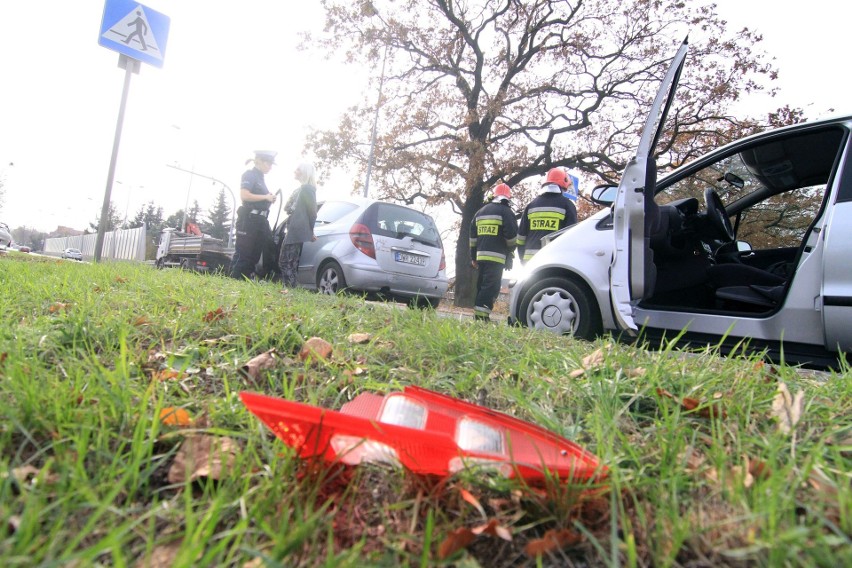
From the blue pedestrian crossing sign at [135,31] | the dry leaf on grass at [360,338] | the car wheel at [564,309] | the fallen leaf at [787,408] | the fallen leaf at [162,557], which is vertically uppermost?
the blue pedestrian crossing sign at [135,31]

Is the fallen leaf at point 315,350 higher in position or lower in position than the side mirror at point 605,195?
lower

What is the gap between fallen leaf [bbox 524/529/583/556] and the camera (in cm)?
87

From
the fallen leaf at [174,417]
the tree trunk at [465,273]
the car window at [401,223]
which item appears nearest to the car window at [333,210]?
the car window at [401,223]

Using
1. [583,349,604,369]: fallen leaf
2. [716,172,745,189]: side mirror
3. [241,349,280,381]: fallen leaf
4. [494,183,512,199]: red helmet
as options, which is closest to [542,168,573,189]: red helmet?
[494,183,512,199]: red helmet

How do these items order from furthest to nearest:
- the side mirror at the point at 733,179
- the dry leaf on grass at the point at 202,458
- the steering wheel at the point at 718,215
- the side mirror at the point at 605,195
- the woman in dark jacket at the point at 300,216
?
1. the woman in dark jacket at the point at 300,216
2. the side mirror at the point at 733,179
3. the steering wheel at the point at 718,215
4. the side mirror at the point at 605,195
5. the dry leaf on grass at the point at 202,458

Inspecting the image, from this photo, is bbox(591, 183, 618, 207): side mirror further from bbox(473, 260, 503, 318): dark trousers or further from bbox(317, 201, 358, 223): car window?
bbox(317, 201, 358, 223): car window

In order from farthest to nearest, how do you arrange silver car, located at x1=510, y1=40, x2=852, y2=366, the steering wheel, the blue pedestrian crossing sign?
the blue pedestrian crossing sign
the steering wheel
silver car, located at x1=510, y1=40, x2=852, y2=366

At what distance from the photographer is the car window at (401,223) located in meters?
6.68

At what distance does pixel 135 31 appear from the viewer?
6.95m

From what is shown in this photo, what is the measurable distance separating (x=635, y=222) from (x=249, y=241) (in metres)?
5.32

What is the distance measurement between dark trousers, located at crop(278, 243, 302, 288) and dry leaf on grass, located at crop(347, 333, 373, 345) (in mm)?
4485

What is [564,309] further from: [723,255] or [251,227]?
[251,227]

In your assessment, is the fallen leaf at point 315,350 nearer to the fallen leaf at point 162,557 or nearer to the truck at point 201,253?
the fallen leaf at point 162,557

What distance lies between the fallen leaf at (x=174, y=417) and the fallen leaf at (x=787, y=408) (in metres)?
1.61
